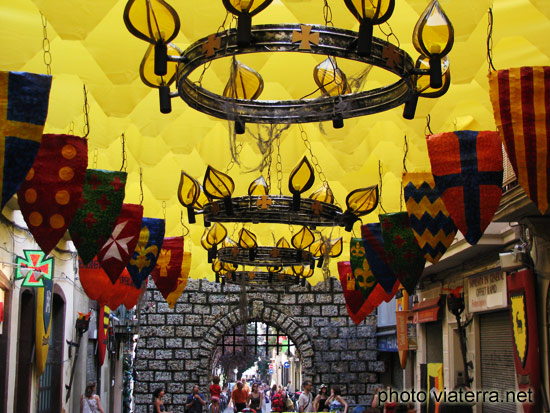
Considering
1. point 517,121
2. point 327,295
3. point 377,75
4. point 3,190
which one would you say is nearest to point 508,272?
point 377,75

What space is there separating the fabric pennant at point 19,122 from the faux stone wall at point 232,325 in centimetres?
1493

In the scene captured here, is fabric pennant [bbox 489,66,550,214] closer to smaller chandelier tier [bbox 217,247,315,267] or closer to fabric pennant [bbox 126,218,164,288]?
fabric pennant [bbox 126,218,164,288]

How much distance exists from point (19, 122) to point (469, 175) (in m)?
3.08

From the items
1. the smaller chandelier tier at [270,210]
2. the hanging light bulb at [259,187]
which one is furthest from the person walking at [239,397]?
the smaller chandelier tier at [270,210]

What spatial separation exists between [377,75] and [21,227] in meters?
5.97

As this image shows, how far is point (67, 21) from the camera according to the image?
663cm

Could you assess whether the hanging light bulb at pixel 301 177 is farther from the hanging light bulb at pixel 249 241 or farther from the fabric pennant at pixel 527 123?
the hanging light bulb at pixel 249 241

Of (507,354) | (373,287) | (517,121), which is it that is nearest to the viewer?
(517,121)

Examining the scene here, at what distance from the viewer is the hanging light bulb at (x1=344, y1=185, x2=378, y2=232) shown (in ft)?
27.2

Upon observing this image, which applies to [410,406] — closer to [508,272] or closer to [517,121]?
[508,272]

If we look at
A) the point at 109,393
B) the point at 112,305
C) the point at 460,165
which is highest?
the point at 460,165

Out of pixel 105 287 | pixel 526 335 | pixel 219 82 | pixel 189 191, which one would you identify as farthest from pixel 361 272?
pixel 105 287

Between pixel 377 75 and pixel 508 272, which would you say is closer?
pixel 377 75

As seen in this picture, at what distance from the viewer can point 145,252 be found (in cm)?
845
